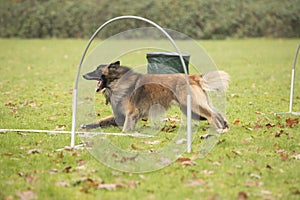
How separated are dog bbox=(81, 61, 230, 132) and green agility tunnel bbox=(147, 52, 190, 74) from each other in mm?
1059

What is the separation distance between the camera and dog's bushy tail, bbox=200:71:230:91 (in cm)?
695

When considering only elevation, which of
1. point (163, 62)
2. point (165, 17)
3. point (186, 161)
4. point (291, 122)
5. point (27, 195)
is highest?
point (165, 17)

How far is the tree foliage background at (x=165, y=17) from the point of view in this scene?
103ft

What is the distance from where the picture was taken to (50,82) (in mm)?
13602

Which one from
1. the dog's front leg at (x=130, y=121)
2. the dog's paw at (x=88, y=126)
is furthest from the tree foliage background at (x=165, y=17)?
the dog's front leg at (x=130, y=121)

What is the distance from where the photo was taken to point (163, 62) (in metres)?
8.36

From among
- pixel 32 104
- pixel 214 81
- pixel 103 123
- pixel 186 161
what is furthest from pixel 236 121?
pixel 32 104

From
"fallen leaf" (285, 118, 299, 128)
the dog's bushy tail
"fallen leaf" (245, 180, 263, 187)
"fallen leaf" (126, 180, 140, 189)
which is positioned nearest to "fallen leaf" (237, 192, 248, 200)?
"fallen leaf" (245, 180, 263, 187)

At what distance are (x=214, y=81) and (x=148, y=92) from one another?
962 mm

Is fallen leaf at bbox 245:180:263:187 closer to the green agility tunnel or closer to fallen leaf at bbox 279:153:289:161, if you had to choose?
fallen leaf at bbox 279:153:289:161

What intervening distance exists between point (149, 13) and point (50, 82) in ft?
61.8

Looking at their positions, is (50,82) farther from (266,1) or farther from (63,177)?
(266,1)

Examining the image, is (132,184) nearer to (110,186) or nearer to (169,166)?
(110,186)

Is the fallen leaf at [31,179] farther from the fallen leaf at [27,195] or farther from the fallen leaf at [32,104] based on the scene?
the fallen leaf at [32,104]
